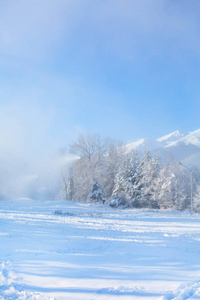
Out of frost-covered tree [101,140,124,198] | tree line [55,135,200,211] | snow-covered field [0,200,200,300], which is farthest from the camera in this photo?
frost-covered tree [101,140,124,198]

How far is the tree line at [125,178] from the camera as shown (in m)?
36.5

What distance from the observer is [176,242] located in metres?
8.44

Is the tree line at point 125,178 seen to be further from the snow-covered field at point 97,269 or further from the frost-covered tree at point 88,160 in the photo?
the snow-covered field at point 97,269

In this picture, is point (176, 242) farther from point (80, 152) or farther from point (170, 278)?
point (80, 152)

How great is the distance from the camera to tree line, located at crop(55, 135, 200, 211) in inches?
1436

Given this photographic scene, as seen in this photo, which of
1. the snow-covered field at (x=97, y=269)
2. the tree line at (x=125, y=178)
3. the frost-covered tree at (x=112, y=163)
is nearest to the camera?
the snow-covered field at (x=97, y=269)

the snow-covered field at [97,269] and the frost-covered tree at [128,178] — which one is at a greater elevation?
the frost-covered tree at [128,178]

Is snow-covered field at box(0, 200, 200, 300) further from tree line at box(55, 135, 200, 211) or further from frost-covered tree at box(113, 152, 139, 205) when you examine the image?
frost-covered tree at box(113, 152, 139, 205)

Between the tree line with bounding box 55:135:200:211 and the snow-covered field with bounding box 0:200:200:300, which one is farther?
the tree line with bounding box 55:135:200:211

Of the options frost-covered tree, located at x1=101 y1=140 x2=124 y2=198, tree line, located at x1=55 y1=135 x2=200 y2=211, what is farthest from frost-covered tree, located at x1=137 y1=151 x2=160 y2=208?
frost-covered tree, located at x1=101 y1=140 x2=124 y2=198

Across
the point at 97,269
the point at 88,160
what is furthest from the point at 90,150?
the point at 97,269

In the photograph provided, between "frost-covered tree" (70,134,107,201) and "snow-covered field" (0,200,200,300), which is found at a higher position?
"frost-covered tree" (70,134,107,201)

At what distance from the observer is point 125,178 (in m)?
39.9

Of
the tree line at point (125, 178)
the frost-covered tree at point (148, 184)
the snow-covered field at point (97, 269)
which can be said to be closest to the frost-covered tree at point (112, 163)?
the tree line at point (125, 178)
